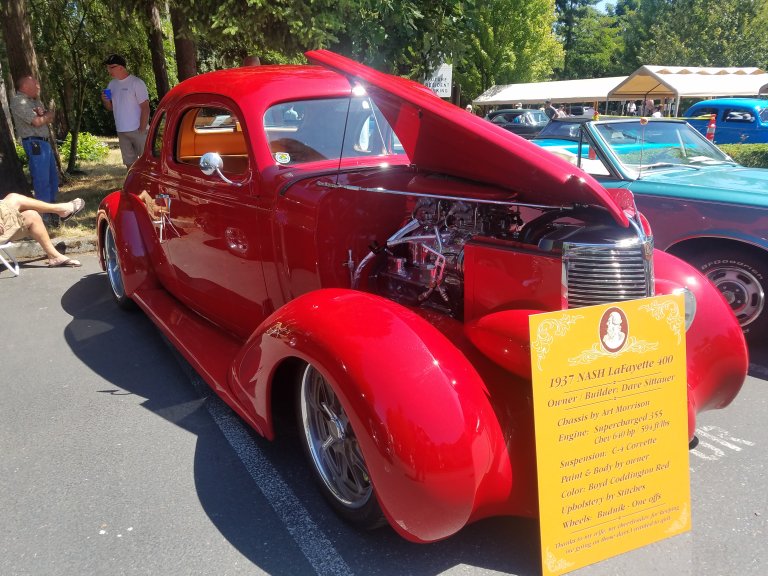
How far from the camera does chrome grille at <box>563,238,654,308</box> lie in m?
2.01

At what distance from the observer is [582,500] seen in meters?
1.90

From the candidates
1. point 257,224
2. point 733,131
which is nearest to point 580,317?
point 257,224

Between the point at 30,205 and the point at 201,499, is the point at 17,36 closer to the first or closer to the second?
the point at 30,205

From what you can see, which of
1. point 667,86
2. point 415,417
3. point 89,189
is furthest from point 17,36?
point 667,86

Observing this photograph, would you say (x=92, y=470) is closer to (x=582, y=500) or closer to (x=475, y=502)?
(x=475, y=502)

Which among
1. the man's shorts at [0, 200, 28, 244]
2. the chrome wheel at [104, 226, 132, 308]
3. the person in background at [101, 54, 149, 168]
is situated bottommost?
the chrome wheel at [104, 226, 132, 308]

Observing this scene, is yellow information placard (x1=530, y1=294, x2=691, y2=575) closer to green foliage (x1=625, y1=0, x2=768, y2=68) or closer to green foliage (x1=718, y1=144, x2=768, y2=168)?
green foliage (x1=718, y1=144, x2=768, y2=168)

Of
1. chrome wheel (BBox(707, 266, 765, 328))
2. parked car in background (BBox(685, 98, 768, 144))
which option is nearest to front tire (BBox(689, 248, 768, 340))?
chrome wheel (BBox(707, 266, 765, 328))

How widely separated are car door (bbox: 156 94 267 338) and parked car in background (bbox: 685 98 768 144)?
12.8 m

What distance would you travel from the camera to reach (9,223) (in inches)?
224

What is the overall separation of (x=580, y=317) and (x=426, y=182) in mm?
1017

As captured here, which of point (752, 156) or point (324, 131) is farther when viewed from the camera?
point (752, 156)

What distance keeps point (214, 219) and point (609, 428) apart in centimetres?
239

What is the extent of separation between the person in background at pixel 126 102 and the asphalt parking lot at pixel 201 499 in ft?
14.9
